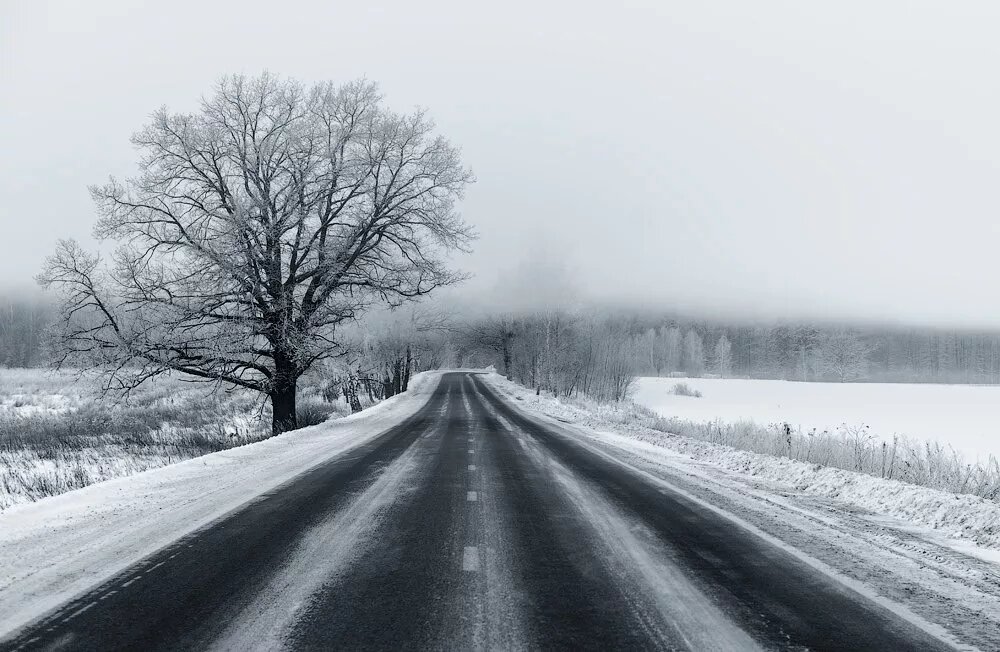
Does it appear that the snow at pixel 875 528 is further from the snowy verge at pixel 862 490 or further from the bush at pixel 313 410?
the bush at pixel 313 410

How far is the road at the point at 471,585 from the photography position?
3.38m

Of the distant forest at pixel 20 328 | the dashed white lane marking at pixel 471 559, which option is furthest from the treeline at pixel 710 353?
the distant forest at pixel 20 328

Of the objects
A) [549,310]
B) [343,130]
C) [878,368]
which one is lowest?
[878,368]

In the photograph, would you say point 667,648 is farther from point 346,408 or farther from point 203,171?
point 346,408

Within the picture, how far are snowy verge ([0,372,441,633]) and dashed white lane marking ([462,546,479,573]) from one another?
276 cm

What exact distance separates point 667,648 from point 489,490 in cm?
490

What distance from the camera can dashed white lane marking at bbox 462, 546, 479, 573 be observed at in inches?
183

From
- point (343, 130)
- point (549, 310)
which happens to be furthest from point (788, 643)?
point (549, 310)

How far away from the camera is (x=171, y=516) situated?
6418mm

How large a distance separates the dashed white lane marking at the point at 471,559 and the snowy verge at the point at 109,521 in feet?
9.06

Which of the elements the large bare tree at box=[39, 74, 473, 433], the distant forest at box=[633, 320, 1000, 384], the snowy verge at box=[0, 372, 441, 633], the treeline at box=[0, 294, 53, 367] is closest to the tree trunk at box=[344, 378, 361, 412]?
the large bare tree at box=[39, 74, 473, 433]

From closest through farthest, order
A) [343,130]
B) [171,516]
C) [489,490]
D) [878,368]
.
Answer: [171,516], [489,490], [343,130], [878,368]

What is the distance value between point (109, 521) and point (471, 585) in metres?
4.43

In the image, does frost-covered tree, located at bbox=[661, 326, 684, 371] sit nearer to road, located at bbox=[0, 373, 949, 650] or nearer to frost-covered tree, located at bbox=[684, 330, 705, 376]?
frost-covered tree, located at bbox=[684, 330, 705, 376]
